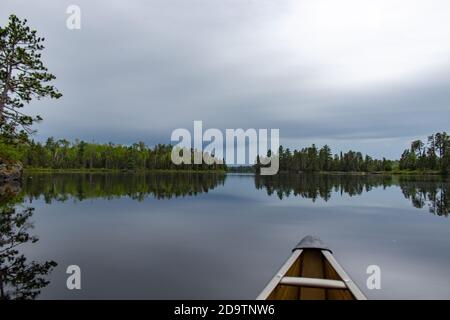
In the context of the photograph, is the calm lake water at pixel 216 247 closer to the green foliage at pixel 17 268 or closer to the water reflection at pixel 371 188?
the green foliage at pixel 17 268

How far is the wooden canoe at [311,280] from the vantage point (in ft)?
20.5

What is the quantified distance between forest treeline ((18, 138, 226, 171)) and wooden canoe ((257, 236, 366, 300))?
150 m

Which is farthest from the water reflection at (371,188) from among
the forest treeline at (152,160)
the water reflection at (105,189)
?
the forest treeline at (152,160)

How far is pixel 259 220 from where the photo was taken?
2153 centimetres

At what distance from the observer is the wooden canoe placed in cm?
625

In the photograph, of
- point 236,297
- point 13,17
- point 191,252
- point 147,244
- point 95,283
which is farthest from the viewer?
point 13,17

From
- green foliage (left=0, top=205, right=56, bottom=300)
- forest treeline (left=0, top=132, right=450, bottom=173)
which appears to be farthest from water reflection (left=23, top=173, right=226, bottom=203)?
forest treeline (left=0, top=132, right=450, bottom=173)

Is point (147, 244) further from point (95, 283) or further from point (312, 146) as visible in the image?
point (312, 146)

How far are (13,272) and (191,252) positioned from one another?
266 inches

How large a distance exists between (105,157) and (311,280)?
544 ft

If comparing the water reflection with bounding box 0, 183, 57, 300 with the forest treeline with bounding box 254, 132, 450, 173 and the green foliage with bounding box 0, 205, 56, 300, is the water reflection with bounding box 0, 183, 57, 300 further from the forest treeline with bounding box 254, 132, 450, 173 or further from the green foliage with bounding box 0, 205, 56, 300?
the forest treeline with bounding box 254, 132, 450, 173

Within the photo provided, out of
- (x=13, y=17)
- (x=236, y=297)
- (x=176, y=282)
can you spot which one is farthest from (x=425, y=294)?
(x=13, y=17)

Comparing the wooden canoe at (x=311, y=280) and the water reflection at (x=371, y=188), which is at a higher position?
the wooden canoe at (x=311, y=280)

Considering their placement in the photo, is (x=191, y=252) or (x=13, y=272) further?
(x=191, y=252)
